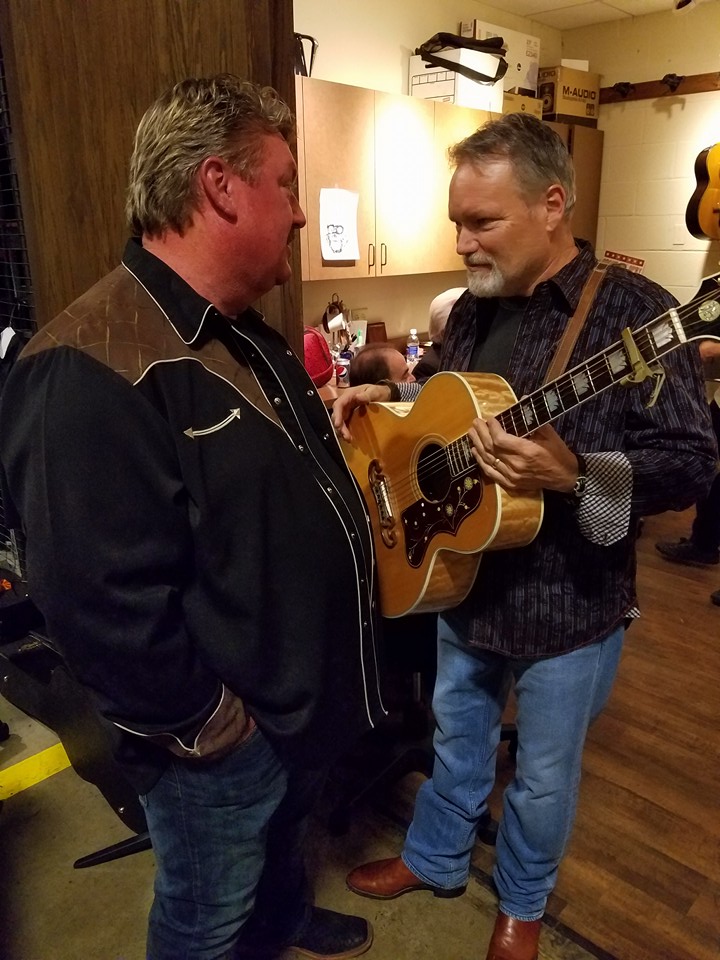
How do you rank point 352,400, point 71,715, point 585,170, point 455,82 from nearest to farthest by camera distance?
point 352,400
point 71,715
point 455,82
point 585,170

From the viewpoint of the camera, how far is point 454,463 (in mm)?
1310

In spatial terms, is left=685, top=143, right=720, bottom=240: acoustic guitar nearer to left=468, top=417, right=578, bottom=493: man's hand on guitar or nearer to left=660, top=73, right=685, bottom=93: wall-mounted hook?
left=660, top=73, right=685, bottom=93: wall-mounted hook

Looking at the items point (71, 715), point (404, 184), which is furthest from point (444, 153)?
point (71, 715)

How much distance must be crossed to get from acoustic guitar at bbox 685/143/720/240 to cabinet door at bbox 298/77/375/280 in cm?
191

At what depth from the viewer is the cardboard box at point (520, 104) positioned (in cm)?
432

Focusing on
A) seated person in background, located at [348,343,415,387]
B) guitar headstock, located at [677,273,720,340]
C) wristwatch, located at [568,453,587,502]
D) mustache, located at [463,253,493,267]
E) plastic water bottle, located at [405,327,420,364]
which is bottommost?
plastic water bottle, located at [405,327,420,364]

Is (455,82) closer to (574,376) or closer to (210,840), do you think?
(574,376)

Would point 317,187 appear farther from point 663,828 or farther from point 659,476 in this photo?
point 663,828

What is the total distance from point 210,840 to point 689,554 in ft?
10.1

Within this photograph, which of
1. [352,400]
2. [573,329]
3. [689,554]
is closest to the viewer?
[573,329]

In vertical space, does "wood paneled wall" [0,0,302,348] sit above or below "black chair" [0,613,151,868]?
above

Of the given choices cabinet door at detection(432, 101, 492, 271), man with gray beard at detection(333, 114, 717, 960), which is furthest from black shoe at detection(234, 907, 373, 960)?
cabinet door at detection(432, 101, 492, 271)

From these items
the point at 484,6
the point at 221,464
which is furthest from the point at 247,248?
the point at 484,6

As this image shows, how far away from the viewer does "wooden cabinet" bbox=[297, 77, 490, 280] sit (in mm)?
3285
